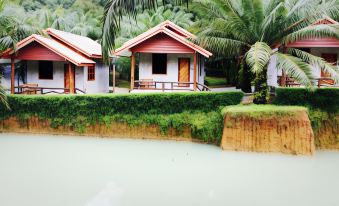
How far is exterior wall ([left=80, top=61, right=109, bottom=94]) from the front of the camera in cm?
2552

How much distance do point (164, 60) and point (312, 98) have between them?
32.5 ft

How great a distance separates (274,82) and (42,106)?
14.9 m

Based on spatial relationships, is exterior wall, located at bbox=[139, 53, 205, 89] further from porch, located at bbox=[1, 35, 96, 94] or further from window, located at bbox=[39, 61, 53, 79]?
window, located at bbox=[39, 61, 53, 79]

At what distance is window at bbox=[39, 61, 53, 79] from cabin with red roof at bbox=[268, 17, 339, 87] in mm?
13664

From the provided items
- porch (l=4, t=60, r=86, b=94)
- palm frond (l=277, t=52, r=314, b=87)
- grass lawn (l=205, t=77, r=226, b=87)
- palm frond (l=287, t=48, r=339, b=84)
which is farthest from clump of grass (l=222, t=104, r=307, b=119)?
grass lawn (l=205, t=77, r=226, b=87)

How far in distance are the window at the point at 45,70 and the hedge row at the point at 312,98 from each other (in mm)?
14560

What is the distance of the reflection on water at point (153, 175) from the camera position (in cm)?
1089

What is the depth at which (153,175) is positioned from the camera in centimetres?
1327

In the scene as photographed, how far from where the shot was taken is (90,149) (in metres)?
16.9

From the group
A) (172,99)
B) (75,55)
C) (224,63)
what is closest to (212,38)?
(172,99)

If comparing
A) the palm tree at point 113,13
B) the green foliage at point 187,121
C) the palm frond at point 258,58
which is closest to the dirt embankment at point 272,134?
the green foliage at point 187,121

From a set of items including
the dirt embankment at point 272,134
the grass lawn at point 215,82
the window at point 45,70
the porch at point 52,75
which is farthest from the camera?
the grass lawn at point 215,82

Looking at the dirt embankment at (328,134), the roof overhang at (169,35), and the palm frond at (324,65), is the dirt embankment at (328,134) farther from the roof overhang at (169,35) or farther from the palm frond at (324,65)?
the roof overhang at (169,35)

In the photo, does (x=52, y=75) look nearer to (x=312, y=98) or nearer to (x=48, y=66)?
(x=48, y=66)
